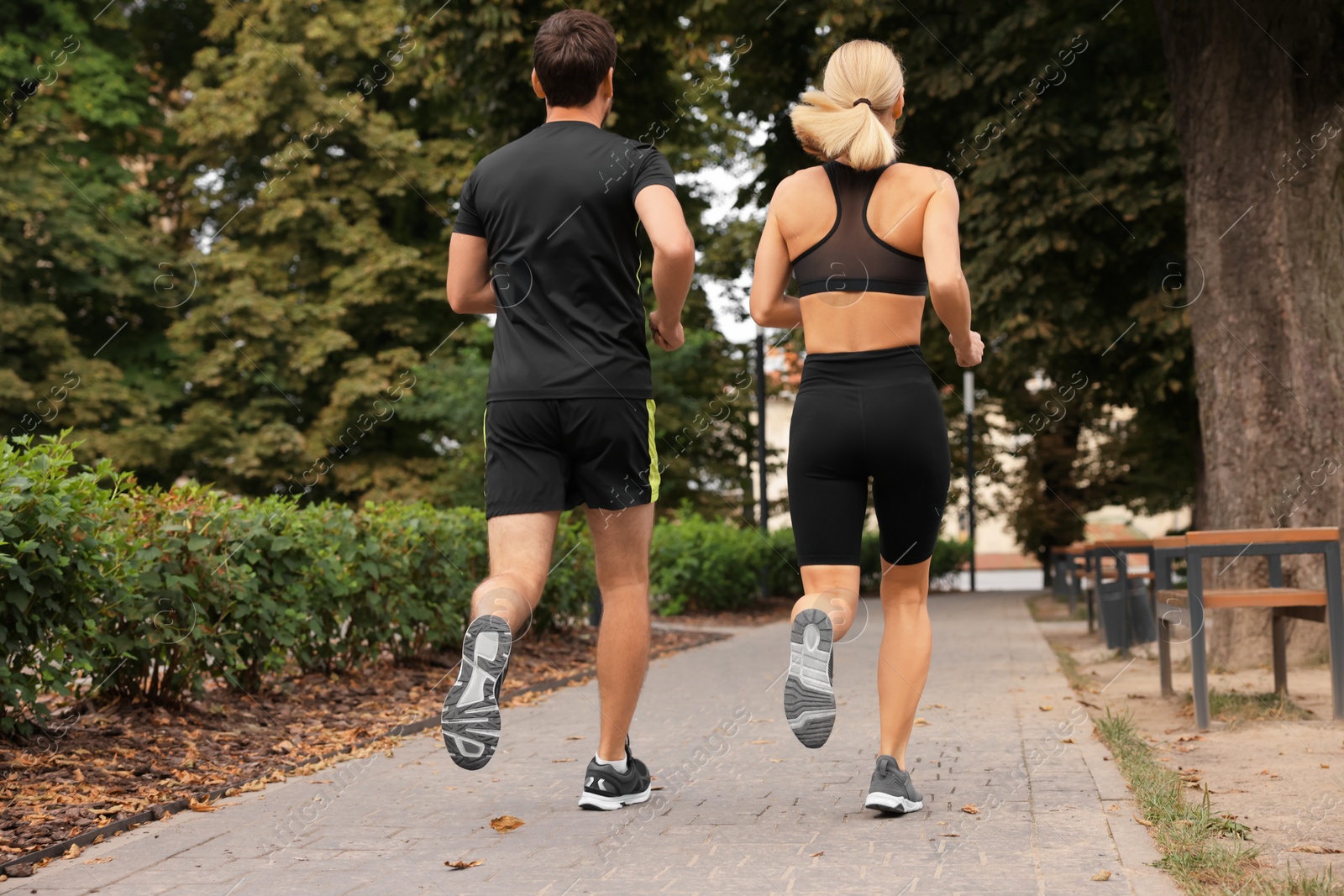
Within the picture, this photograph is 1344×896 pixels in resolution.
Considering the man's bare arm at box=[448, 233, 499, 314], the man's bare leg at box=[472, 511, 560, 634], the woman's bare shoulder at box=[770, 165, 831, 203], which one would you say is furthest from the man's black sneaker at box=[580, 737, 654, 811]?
the woman's bare shoulder at box=[770, 165, 831, 203]

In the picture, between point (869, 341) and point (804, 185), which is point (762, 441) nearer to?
point (804, 185)

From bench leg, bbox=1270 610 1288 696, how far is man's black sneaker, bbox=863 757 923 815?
12.5 ft

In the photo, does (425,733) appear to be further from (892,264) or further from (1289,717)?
(1289,717)

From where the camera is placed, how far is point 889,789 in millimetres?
4164

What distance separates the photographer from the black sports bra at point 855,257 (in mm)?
4059

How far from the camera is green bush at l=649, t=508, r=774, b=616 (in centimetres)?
1722

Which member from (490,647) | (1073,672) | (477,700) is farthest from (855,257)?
(1073,672)

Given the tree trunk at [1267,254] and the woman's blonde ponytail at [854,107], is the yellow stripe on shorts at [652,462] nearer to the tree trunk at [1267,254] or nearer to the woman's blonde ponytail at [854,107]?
the woman's blonde ponytail at [854,107]

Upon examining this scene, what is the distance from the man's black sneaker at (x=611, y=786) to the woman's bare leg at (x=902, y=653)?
2.73 ft

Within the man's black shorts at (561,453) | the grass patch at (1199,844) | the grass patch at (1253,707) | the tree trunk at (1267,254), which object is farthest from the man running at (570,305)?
the tree trunk at (1267,254)

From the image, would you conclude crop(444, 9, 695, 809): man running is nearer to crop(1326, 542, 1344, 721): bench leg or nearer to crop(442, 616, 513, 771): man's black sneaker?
crop(442, 616, 513, 771): man's black sneaker

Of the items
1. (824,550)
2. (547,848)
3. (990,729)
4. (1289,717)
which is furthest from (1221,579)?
(547,848)

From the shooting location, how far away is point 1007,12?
14.3 m

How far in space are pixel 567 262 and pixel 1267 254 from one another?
631 centimetres
